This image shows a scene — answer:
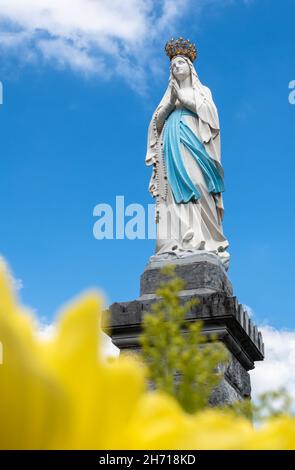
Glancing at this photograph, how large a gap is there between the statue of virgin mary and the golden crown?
0.04ft

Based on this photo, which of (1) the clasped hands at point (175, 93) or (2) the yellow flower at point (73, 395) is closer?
(2) the yellow flower at point (73, 395)

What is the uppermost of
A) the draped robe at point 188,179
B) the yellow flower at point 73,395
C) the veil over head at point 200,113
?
the veil over head at point 200,113

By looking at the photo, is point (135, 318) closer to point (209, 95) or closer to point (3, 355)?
point (209, 95)

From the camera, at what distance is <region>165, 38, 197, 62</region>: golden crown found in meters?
7.32

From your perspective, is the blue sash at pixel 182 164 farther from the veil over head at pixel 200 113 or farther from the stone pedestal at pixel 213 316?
the stone pedestal at pixel 213 316

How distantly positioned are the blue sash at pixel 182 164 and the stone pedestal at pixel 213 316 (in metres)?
0.83

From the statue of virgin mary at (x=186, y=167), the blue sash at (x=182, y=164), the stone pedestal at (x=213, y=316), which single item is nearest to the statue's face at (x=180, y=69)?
the statue of virgin mary at (x=186, y=167)

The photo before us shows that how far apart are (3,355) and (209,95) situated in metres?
7.08

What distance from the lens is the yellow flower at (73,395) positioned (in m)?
0.35

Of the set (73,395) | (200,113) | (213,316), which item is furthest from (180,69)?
(73,395)

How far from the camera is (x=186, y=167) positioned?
675cm

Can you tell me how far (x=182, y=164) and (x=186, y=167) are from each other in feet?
0.18

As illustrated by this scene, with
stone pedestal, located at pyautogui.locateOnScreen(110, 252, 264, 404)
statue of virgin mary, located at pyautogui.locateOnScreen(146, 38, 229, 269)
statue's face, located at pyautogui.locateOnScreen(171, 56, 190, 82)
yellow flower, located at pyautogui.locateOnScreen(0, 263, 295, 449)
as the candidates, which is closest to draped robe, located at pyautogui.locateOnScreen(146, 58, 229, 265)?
statue of virgin mary, located at pyautogui.locateOnScreen(146, 38, 229, 269)

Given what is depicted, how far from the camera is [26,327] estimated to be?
36cm
